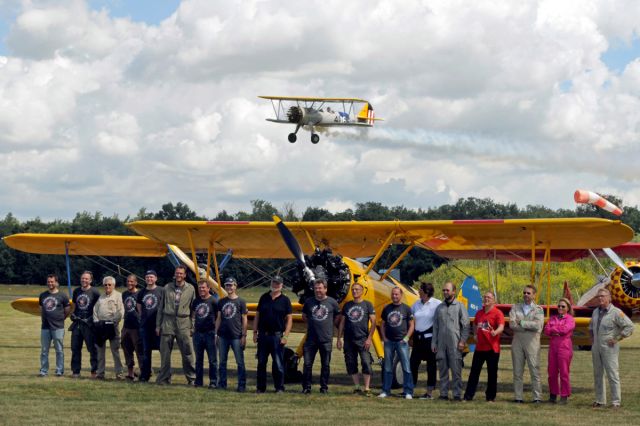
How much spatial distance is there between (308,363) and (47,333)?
12.9 feet

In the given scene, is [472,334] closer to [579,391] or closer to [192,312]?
[579,391]

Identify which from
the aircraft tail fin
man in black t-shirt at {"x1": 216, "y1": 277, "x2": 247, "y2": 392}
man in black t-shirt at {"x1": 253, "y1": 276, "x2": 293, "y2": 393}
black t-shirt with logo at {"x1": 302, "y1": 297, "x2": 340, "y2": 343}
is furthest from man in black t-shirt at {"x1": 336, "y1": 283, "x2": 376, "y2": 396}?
the aircraft tail fin

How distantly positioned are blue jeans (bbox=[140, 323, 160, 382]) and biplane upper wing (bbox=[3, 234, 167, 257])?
230 inches

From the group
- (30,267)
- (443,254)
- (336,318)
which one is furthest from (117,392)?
(30,267)

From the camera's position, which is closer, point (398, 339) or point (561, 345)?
point (561, 345)

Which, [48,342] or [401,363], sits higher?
[48,342]

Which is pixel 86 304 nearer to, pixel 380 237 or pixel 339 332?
pixel 339 332

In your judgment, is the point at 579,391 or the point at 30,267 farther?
the point at 30,267

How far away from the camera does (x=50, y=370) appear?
14.5m

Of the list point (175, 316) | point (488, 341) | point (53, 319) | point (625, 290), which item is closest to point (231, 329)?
point (175, 316)

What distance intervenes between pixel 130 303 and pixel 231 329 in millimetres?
1814

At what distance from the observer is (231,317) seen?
40.3ft

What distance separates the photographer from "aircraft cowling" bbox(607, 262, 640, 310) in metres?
19.4

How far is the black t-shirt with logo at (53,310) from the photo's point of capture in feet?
43.6
